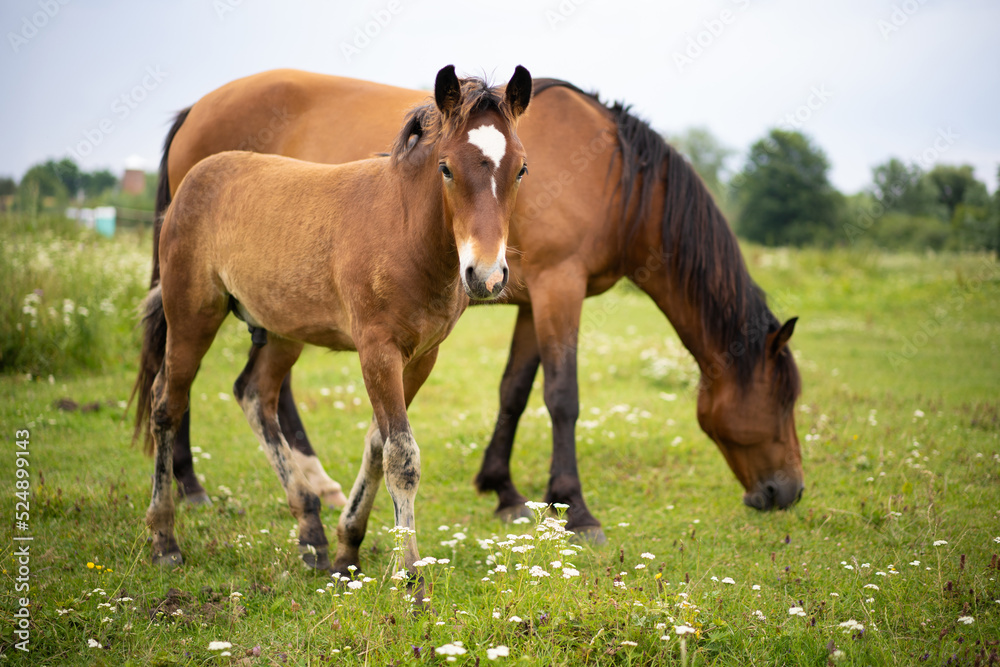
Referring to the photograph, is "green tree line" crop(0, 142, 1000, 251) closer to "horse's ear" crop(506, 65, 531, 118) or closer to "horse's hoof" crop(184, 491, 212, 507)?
"horse's ear" crop(506, 65, 531, 118)

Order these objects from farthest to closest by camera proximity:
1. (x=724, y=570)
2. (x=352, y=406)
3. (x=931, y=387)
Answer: (x=931, y=387) < (x=352, y=406) < (x=724, y=570)

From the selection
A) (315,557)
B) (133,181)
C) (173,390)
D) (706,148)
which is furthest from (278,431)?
(706,148)

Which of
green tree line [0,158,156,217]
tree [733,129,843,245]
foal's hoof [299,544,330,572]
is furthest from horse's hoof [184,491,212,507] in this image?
tree [733,129,843,245]

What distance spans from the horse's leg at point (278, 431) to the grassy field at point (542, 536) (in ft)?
0.52

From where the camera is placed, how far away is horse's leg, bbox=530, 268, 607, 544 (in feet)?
15.4

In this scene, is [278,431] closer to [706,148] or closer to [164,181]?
[164,181]

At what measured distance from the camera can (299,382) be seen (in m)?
8.83

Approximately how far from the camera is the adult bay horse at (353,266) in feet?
9.66

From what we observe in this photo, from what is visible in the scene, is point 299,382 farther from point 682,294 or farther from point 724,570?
point 724,570

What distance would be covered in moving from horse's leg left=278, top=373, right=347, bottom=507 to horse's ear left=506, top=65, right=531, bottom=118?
9.62ft

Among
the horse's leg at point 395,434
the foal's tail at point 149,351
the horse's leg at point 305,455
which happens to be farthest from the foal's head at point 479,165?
the horse's leg at point 305,455

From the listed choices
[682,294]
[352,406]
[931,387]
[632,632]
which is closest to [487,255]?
[632,632]

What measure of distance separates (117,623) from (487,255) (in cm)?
228

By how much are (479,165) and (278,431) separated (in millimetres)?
2291
